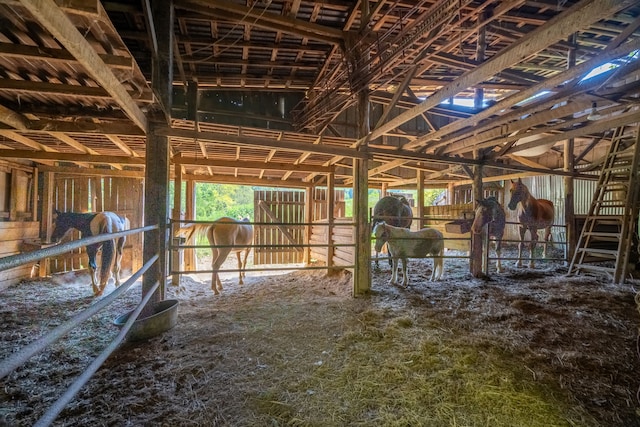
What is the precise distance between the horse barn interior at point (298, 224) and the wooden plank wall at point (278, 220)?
2.87 m

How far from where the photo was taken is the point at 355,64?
4.09m

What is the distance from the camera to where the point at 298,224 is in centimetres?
420

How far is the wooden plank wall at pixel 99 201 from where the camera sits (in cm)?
665

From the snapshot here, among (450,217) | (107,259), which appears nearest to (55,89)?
(107,259)

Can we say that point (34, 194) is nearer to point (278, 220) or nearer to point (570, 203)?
point (278, 220)

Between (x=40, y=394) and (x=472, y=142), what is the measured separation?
5.87 meters

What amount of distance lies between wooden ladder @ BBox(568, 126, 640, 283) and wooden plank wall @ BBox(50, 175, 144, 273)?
1016 centimetres

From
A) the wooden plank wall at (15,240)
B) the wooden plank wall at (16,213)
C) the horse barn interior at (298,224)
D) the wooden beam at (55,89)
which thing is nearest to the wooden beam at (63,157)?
the horse barn interior at (298,224)

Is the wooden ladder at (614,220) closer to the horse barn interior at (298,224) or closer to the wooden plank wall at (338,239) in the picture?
the horse barn interior at (298,224)

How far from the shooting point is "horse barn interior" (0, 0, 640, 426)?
1891mm

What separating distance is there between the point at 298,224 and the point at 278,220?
228 inches

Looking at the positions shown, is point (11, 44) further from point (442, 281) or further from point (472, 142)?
point (442, 281)

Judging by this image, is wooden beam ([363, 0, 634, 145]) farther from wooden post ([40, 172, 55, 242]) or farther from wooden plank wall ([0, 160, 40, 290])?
wooden post ([40, 172, 55, 242])

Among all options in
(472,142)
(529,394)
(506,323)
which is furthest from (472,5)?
(529,394)
